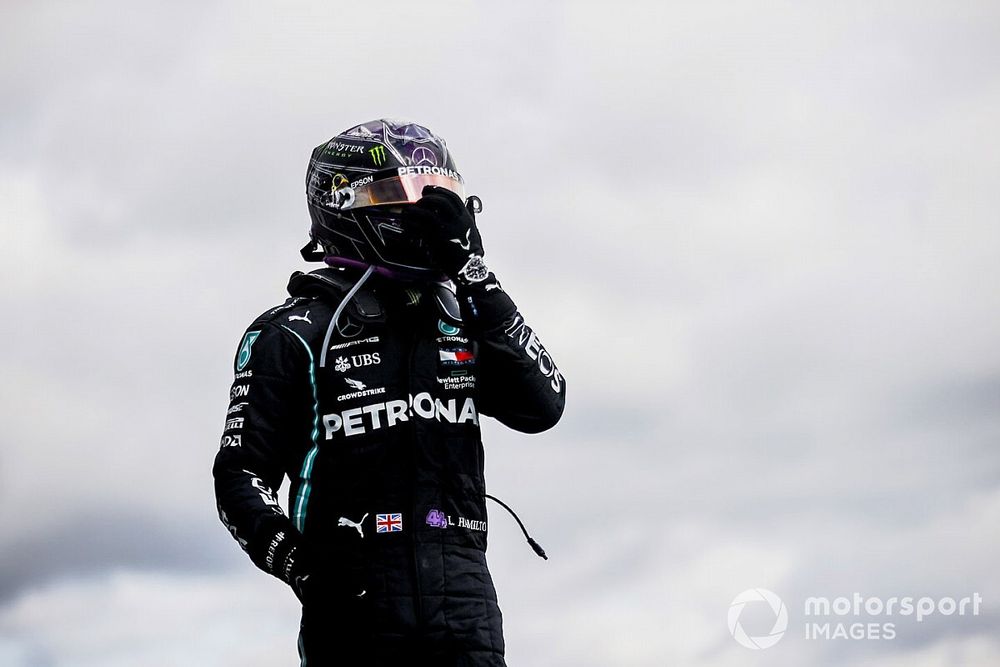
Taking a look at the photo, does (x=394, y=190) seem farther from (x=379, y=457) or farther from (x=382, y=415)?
(x=379, y=457)

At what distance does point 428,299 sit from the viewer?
7059mm

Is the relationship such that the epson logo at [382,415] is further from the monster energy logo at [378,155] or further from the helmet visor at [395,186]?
the monster energy logo at [378,155]

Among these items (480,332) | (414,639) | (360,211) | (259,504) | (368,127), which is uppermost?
(368,127)

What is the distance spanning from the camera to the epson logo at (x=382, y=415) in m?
6.58

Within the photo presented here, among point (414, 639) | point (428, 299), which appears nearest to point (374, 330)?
point (428, 299)

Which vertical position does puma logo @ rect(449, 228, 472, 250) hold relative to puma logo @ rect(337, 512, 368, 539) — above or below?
above

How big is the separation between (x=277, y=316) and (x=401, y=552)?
132 cm

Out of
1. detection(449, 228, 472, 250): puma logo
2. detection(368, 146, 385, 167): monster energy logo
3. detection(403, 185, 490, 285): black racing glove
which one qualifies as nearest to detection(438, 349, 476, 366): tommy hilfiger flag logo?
detection(403, 185, 490, 285): black racing glove

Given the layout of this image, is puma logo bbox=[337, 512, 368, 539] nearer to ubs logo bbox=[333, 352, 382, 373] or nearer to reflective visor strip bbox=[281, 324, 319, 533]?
reflective visor strip bbox=[281, 324, 319, 533]

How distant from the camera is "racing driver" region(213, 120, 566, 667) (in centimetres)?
634

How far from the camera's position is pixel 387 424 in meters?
6.57

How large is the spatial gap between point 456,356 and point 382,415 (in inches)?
21.2

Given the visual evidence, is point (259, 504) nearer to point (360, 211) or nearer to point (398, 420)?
point (398, 420)

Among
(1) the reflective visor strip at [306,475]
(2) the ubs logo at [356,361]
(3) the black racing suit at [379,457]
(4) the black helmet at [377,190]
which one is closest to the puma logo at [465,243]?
(3) the black racing suit at [379,457]
